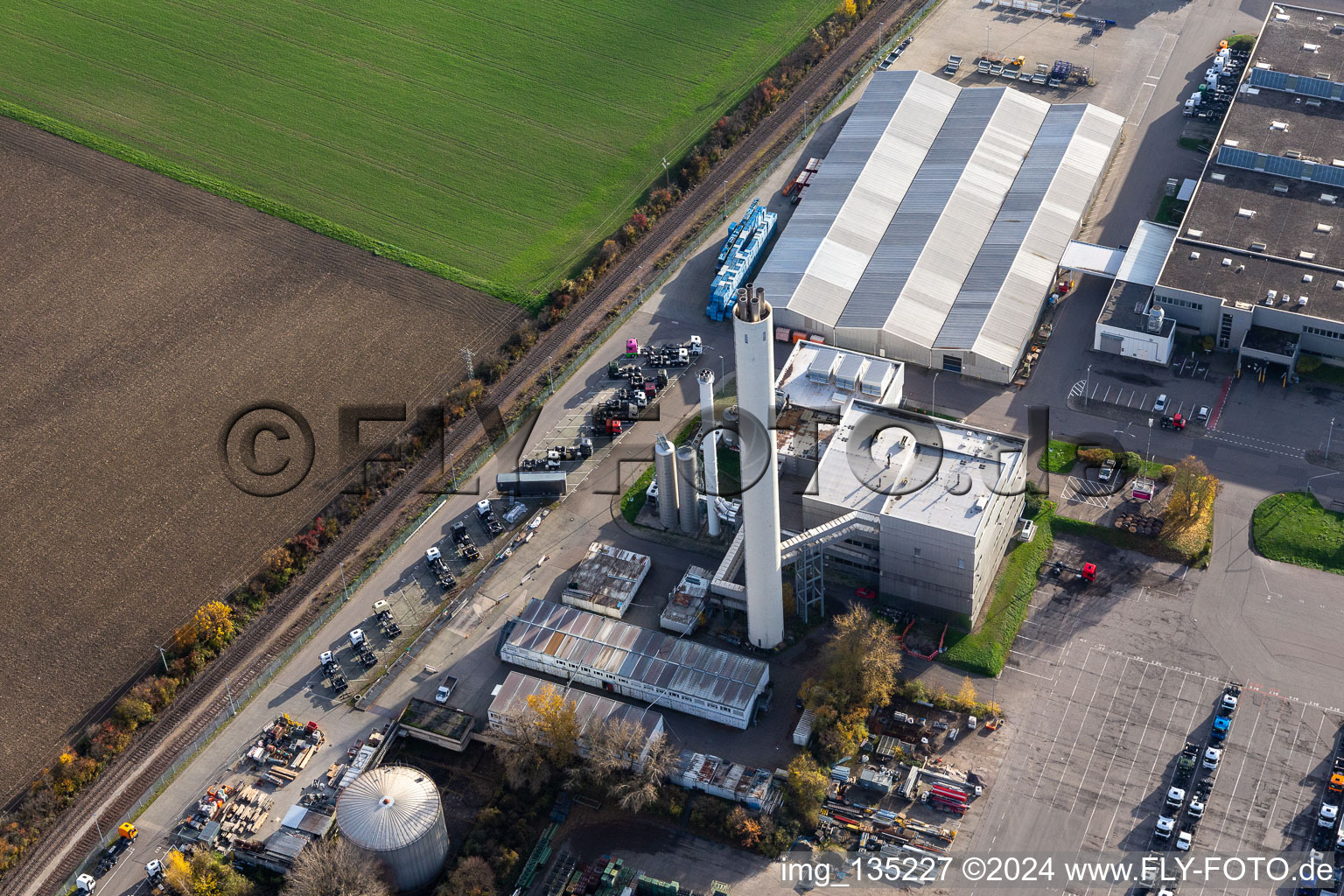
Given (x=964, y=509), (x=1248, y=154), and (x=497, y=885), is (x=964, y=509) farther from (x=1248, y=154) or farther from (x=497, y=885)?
(x=1248, y=154)

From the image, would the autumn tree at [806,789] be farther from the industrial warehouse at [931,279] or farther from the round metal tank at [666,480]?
the industrial warehouse at [931,279]

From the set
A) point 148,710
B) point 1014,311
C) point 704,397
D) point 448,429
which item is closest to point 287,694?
point 148,710

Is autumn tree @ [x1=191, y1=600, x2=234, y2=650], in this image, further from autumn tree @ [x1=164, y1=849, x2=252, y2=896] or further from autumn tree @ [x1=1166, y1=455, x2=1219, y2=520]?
autumn tree @ [x1=1166, y1=455, x2=1219, y2=520]

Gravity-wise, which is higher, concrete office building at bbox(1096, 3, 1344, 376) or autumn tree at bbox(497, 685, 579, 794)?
concrete office building at bbox(1096, 3, 1344, 376)

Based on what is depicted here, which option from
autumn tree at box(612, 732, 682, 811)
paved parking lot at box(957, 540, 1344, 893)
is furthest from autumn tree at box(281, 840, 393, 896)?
paved parking lot at box(957, 540, 1344, 893)

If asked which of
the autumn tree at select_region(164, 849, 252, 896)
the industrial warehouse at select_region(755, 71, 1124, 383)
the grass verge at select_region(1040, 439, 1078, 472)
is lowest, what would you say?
the autumn tree at select_region(164, 849, 252, 896)

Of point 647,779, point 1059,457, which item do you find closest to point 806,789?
point 647,779

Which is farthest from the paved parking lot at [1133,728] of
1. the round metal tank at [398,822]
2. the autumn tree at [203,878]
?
the autumn tree at [203,878]
